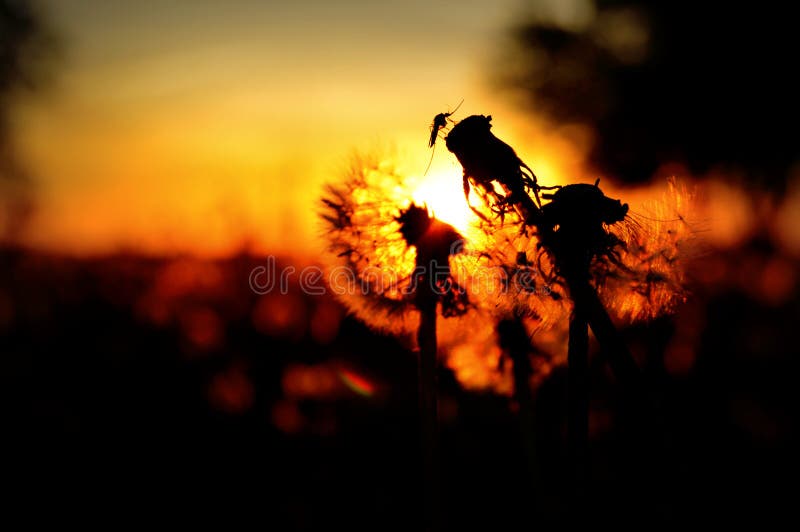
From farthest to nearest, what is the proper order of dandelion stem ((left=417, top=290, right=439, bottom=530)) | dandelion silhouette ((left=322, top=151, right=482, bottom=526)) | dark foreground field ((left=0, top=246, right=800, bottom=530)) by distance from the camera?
dark foreground field ((left=0, top=246, right=800, bottom=530)) < dandelion silhouette ((left=322, top=151, right=482, bottom=526)) < dandelion stem ((left=417, top=290, right=439, bottom=530))

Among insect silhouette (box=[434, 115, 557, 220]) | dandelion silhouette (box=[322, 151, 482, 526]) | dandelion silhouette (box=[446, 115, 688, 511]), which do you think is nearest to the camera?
dandelion silhouette (box=[446, 115, 688, 511])

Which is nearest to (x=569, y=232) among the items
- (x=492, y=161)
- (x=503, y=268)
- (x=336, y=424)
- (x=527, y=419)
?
(x=492, y=161)

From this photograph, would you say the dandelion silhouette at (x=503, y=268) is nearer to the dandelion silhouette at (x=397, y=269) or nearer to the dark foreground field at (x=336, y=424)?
the dandelion silhouette at (x=397, y=269)

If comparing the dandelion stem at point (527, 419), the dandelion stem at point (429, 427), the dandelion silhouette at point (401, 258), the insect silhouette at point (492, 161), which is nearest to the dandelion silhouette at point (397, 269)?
the dandelion silhouette at point (401, 258)

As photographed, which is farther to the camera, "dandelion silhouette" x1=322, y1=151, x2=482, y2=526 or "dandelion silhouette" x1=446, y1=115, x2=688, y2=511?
"dandelion silhouette" x1=322, y1=151, x2=482, y2=526

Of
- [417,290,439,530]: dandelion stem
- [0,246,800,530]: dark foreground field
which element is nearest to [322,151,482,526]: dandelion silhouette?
[417,290,439,530]: dandelion stem

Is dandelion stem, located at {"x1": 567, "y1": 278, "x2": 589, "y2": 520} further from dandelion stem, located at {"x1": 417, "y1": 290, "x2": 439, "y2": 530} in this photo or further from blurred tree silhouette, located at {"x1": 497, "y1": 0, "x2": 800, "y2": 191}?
blurred tree silhouette, located at {"x1": 497, "y1": 0, "x2": 800, "y2": 191}
